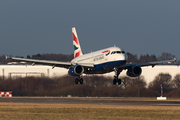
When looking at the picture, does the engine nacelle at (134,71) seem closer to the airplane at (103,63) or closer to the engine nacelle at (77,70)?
the airplane at (103,63)

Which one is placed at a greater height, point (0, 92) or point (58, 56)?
point (58, 56)

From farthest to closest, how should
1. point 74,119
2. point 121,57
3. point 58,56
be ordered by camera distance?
point 58,56, point 121,57, point 74,119

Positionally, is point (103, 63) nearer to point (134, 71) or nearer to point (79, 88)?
point (134, 71)

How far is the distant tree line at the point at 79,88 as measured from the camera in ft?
232

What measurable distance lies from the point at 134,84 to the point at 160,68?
15.1 metres

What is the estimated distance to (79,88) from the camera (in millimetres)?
70625

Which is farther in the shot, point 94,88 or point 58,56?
point 58,56

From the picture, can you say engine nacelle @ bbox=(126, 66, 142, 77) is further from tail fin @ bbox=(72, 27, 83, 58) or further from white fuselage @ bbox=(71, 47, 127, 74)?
tail fin @ bbox=(72, 27, 83, 58)

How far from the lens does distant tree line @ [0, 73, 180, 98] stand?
70.6 meters

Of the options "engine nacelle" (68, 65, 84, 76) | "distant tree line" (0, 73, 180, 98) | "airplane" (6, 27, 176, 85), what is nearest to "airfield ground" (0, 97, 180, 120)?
"airplane" (6, 27, 176, 85)

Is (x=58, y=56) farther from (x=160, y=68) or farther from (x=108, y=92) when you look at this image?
(x=108, y=92)

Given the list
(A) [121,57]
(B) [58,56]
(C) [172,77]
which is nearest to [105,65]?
(A) [121,57]

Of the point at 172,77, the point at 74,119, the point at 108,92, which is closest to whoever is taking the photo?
the point at 74,119

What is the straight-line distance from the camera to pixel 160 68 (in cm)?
8638
